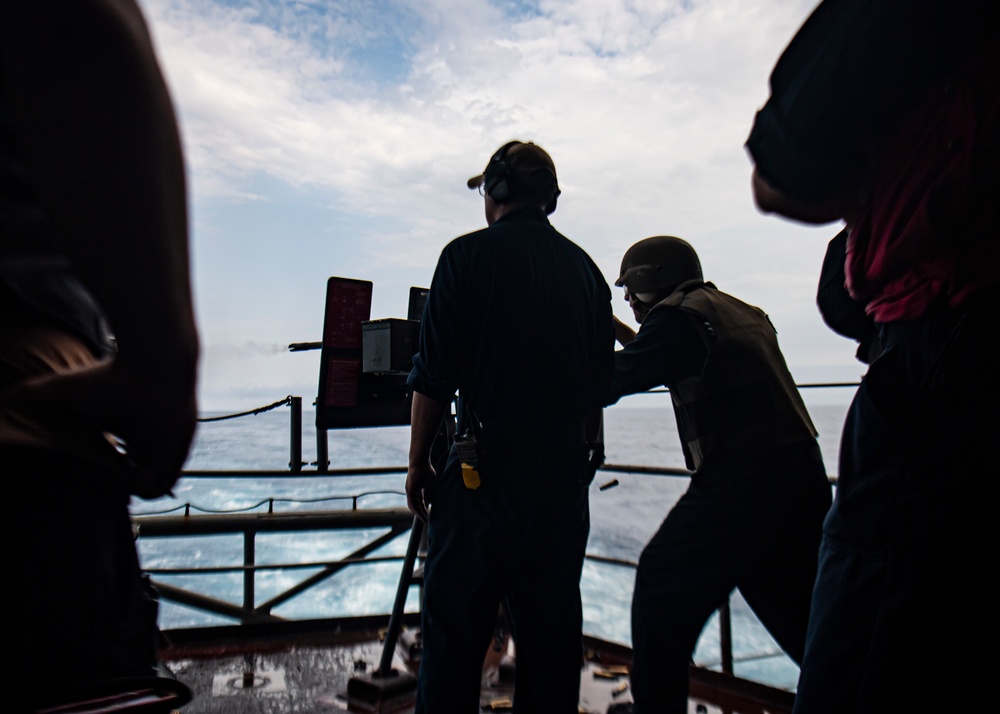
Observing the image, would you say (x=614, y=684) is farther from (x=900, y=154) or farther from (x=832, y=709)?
(x=900, y=154)

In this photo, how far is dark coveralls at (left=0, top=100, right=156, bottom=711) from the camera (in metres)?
0.49

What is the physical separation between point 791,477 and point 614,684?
1389mm

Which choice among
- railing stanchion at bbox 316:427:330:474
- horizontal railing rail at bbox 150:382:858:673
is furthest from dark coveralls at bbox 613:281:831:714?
railing stanchion at bbox 316:427:330:474

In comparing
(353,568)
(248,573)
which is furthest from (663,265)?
(353,568)

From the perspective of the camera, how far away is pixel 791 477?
1979 millimetres

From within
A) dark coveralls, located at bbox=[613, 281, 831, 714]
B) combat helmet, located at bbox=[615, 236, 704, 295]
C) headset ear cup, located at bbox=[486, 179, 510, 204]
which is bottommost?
dark coveralls, located at bbox=[613, 281, 831, 714]

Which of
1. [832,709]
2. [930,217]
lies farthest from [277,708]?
[930,217]

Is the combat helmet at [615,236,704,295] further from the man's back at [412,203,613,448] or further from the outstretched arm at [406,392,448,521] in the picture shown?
the outstretched arm at [406,392,448,521]

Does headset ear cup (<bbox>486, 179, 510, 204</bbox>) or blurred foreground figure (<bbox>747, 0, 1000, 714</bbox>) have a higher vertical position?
headset ear cup (<bbox>486, 179, 510, 204</bbox>)

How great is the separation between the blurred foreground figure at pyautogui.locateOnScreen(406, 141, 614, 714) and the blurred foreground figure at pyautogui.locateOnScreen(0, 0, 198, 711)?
1153 mm

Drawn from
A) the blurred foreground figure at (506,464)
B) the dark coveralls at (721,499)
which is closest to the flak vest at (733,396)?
the dark coveralls at (721,499)

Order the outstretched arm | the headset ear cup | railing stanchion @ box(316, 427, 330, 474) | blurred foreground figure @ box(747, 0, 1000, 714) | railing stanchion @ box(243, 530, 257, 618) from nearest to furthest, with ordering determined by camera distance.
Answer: blurred foreground figure @ box(747, 0, 1000, 714) < the outstretched arm < the headset ear cup < railing stanchion @ box(316, 427, 330, 474) < railing stanchion @ box(243, 530, 257, 618)

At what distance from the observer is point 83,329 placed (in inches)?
22.3

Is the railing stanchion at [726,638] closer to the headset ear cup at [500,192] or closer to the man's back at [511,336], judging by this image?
the man's back at [511,336]
